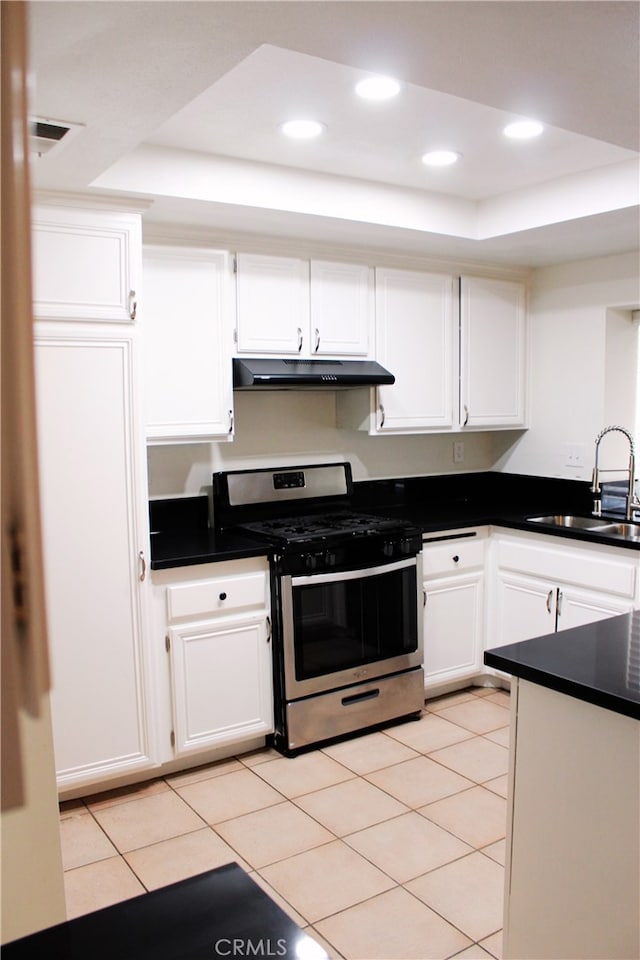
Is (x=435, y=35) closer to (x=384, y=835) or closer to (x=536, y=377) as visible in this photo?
(x=384, y=835)

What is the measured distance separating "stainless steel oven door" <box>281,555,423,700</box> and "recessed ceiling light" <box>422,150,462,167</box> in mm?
1658

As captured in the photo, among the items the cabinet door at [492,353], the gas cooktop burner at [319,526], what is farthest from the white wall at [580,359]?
the gas cooktop burner at [319,526]

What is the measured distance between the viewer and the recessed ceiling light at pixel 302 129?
2.47 m

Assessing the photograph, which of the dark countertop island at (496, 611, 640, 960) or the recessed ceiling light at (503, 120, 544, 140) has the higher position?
the recessed ceiling light at (503, 120, 544, 140)

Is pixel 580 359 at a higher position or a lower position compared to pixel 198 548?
higher

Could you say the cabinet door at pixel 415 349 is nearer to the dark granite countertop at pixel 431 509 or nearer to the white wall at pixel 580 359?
the dark granite countertop at pixel 431 509

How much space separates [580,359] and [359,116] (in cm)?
211

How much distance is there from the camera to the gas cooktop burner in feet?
10.5

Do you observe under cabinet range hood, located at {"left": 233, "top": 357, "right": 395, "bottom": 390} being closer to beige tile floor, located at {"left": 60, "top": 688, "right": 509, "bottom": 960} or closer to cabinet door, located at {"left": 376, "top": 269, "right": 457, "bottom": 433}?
cabinet door, located at {"left": 376, "top": 269, "right": 457, "bottom": 433}

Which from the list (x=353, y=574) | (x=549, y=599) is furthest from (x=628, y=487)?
(x=353, y=574)

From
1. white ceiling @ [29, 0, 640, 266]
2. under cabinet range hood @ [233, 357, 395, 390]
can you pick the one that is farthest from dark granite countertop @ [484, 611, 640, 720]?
under cabinet range hood @ [233, 357, 395, 390]

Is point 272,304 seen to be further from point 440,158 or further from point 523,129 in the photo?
point 523,129

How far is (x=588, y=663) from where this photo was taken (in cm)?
169

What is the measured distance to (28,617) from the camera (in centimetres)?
22
